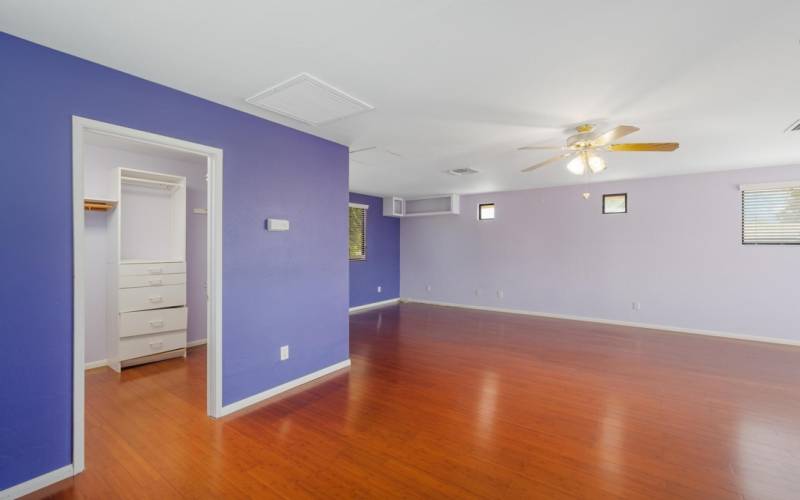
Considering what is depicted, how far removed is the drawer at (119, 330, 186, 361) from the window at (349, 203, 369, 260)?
12.4 feet

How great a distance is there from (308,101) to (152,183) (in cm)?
270

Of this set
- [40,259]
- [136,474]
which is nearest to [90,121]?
[40,259]

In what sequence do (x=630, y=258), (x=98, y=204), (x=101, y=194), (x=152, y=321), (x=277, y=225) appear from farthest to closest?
(x=630, y=258)
(x=152, y=321)
(x=101, y=194)
(x=98, y=204)
(x=277, y=225)

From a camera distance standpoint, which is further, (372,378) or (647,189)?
(647,189)

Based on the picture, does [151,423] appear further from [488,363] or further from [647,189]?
[647,189]

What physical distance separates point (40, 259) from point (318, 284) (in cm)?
198

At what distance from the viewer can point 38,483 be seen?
1.91m

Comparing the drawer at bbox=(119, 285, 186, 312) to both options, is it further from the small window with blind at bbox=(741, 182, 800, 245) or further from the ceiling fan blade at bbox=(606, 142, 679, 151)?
the small window with blind at bbox=(741, 182, 800, 245)

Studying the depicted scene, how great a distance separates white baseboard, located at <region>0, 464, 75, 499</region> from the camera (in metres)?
1.83

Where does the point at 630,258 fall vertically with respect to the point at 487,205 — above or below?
below

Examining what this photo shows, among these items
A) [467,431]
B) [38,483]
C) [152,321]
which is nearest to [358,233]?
[152,321]

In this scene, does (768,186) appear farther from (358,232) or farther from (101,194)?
(101,194)

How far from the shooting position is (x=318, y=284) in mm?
3518

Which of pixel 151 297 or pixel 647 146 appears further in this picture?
pixel 151 297
